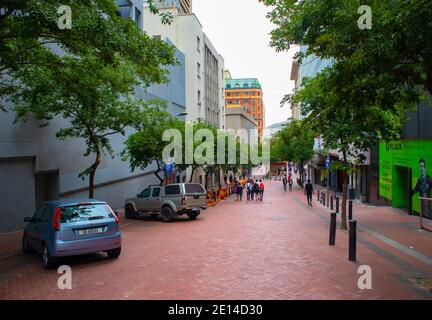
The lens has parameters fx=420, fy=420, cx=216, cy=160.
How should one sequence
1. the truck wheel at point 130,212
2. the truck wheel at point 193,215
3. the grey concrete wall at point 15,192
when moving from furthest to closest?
the truck wheel at point 130,212 < the truck wheel at point 193,215 < the grey concrete wall at point 15,192

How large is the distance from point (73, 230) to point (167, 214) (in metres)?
9.67

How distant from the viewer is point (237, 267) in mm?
9109

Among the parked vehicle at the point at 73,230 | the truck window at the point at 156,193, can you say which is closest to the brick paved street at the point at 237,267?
the parked vehicle at the point at 73,230

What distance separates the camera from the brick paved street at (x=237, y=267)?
7266 mm

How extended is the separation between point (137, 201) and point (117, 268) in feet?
36.7

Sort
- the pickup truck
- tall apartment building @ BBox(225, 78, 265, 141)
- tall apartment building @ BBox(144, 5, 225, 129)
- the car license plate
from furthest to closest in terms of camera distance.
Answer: tall apartment building @ BBox(225, 78, 265, 141), tall apartment building @ BBox(144, 5, 225, 129), the pickup truck, the car license plate

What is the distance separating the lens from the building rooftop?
504 feet

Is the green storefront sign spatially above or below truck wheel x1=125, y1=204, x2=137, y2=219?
above

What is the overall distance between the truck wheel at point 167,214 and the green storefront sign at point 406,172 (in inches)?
387

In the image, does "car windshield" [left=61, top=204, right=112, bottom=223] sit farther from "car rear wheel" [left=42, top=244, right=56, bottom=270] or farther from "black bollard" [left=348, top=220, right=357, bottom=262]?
"black bollard" [left=348, top=220, right=357, bottom=262]

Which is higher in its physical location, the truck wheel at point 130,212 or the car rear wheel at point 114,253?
the car rear wheel at point 114,253

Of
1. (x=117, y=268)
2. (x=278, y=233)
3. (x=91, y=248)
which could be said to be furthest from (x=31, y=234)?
(x=278, y=233)

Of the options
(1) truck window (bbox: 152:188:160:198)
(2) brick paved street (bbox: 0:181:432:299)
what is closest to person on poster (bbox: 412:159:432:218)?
(2) brick paved street (bbox: 0:181:432:299)

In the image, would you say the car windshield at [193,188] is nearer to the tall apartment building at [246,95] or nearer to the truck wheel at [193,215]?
the truck wheel at [193,215]
